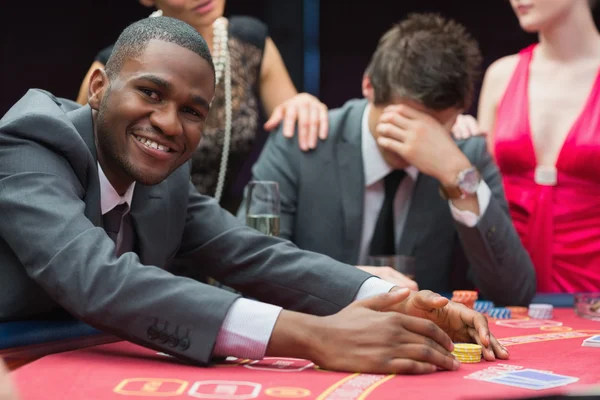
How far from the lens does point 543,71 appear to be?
3484 mm

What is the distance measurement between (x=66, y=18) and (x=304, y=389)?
3.82 metres

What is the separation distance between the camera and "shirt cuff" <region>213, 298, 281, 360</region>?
1.46m

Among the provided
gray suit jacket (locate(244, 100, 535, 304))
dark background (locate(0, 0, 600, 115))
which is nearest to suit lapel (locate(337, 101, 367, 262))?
gray suit jacket (locate(244, 100, 535, 304))

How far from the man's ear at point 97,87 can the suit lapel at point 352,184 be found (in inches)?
48.8

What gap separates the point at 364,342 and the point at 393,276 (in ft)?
2.85

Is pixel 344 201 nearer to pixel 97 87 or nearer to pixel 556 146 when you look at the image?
pixel 556 146

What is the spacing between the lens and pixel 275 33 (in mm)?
4883

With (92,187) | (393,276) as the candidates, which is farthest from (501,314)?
(92,187)

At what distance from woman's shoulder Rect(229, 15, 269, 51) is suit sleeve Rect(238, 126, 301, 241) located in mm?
507

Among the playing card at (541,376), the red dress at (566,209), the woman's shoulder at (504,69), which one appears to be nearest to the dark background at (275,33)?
the woman's shoulder at (504,69)

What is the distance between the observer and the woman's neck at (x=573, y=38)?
3.36 meters

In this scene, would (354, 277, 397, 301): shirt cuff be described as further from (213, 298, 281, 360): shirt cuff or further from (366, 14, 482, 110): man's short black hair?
(366, 14, 482, 110): man's short black hair

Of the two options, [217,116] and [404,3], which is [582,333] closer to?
[217,116]

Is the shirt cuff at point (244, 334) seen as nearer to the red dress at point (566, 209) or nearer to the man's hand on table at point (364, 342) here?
the man's hand on table at point (364, 342)
